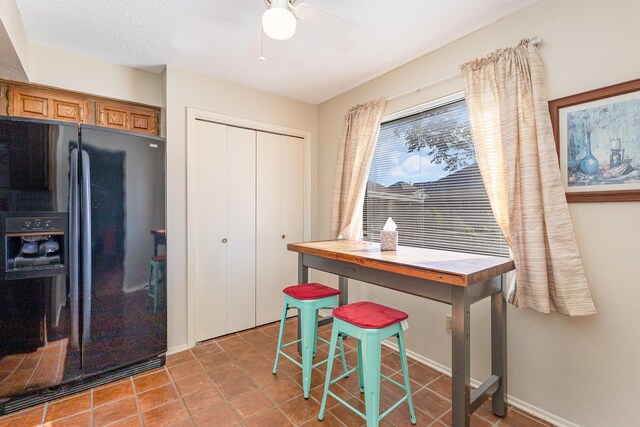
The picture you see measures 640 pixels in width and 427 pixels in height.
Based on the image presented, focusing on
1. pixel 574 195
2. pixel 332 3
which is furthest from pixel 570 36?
pixel 332 3

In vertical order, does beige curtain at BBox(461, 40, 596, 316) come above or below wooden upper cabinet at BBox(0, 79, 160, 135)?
below

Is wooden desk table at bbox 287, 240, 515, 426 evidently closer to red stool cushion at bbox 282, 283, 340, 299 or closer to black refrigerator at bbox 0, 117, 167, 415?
red stool cushion at bbox 282, 283, 340, 299

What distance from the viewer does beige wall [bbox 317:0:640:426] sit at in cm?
148

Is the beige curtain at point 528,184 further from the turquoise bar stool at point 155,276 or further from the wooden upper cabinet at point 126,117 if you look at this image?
the wooden upper cabinet at point 126,117

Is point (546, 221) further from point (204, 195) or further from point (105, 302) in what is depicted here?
point (105, 302)

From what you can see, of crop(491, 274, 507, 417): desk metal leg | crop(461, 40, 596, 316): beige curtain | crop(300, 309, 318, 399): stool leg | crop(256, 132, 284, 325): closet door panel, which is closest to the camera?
crop(461, 40, 596, 316): beige curtain

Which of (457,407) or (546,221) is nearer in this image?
(457,407)

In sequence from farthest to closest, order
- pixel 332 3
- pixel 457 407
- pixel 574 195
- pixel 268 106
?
pixel 268 106, pixel 332 3, pixel 574 195, pixel 457 407

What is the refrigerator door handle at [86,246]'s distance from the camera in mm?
2004

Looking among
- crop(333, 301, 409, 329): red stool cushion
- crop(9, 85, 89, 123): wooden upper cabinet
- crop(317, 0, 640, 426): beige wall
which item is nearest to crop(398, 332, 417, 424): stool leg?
crop(333, 301, 409, 329): red stool cushion

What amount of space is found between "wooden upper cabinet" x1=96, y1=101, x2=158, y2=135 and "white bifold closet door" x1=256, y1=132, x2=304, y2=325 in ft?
3.37

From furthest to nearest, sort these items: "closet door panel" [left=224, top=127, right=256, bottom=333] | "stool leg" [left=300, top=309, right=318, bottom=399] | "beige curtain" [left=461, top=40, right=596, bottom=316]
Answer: "closet door panel" [left=224, top=127, right=256, bottom=333] < "stool leg" [left=300, top=309, right=318, bottom=399] < "beige curtain" [left=461, top=40, right=596, bottom=316]

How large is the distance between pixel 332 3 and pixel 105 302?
8.25 feet

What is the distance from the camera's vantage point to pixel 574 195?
5.37ft
